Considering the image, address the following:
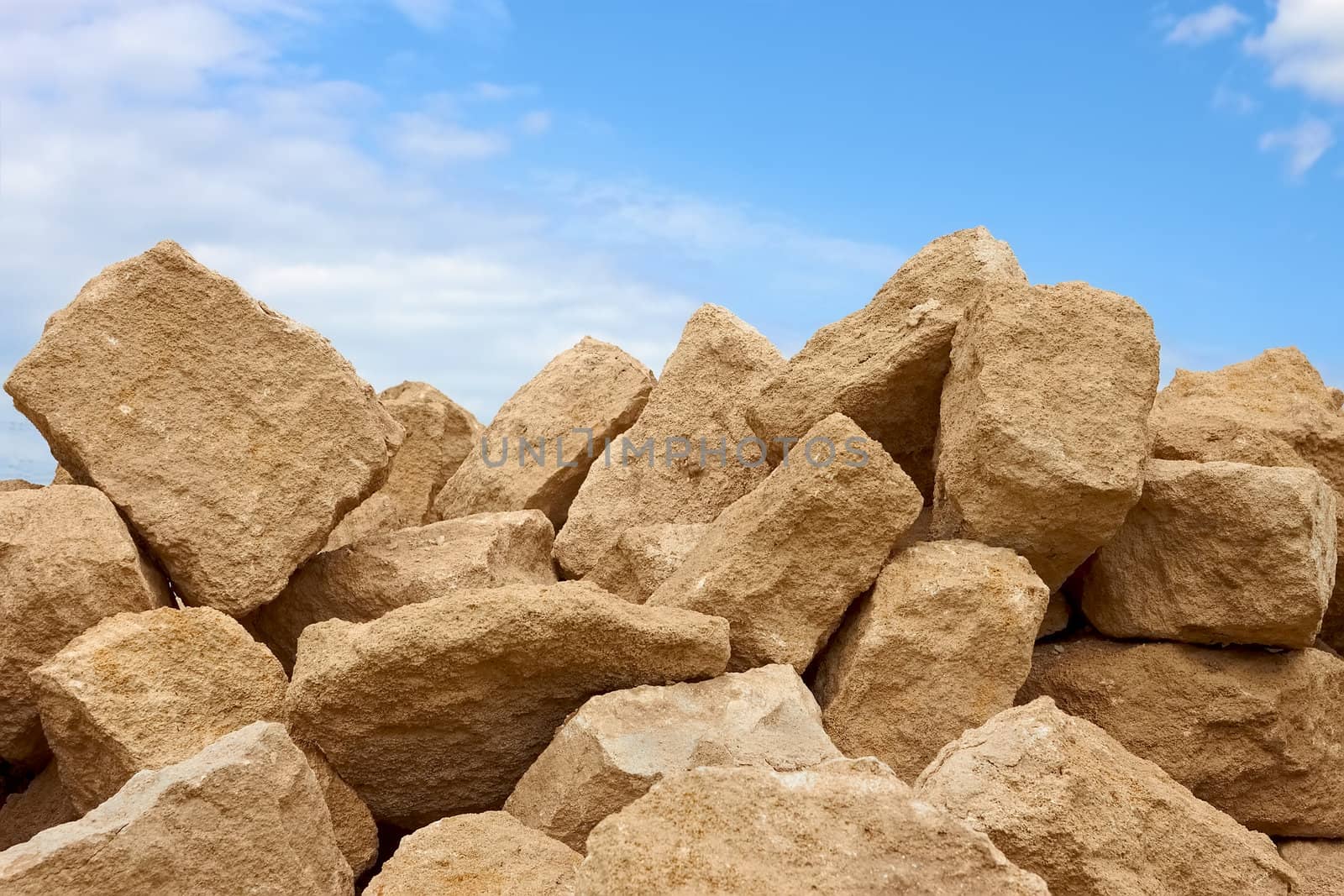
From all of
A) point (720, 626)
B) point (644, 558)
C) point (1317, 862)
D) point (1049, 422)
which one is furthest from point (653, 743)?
point (1317, 862)

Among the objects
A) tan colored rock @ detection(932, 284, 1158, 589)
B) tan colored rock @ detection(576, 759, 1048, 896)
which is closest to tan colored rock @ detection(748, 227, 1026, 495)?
tan colored rock @ detection(932, 284, 1158, 589)

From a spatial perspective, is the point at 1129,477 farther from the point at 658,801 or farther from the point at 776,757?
the point at 658,801

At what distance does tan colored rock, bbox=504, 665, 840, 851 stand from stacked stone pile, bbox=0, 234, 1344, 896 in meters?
0.01

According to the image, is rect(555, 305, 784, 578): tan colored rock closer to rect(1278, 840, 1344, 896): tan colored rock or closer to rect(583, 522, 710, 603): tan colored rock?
rect(583, 522, 710, 603): tan colored rock

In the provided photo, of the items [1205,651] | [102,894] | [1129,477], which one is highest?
[1129,477]

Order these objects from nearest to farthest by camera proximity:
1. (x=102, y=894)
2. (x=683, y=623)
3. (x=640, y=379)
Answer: (x=102, y=894) < (x=683, y=623) < (x=640, y=379)

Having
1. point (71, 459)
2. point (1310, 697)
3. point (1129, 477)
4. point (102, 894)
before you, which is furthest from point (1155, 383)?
point (71, 459)

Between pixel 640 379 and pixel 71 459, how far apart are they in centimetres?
244

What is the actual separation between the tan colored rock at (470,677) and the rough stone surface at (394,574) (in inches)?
25.7

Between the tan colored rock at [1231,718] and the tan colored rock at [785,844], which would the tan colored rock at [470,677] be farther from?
the tan colored rock at [1231,718]

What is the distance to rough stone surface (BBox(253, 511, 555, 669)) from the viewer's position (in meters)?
4.07

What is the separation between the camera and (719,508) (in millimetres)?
4746

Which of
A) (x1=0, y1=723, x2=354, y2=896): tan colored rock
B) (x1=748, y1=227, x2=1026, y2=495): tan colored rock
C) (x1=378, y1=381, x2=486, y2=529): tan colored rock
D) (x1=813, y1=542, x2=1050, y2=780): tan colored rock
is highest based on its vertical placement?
(x1=748, y1=227, x2=1026, y2=495): tan colored rock

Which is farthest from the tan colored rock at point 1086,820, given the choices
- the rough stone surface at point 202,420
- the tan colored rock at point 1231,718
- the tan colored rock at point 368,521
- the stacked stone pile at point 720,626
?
the tan colored rock at point 368,521
